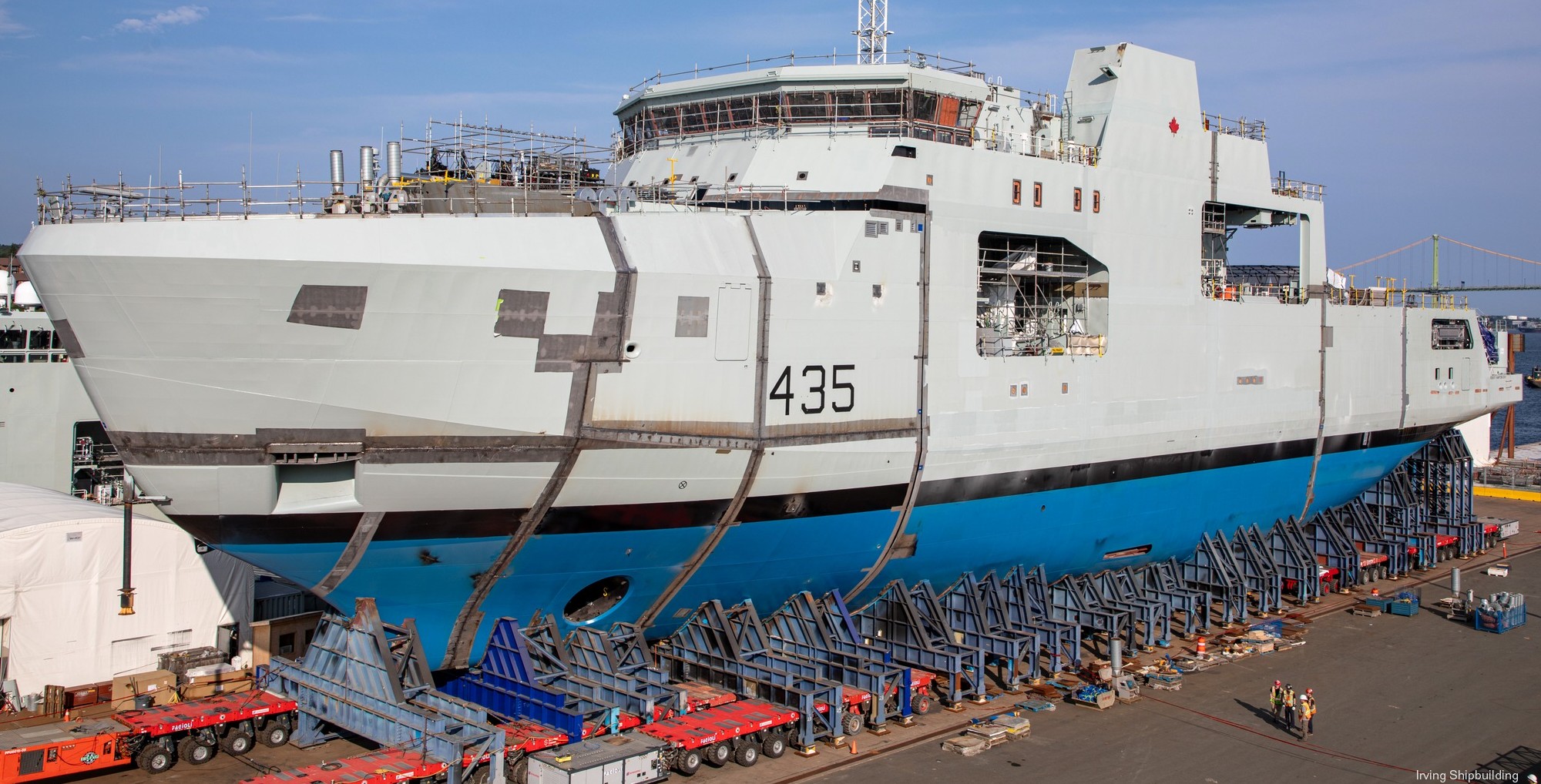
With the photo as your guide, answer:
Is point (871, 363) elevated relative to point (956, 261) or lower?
lower

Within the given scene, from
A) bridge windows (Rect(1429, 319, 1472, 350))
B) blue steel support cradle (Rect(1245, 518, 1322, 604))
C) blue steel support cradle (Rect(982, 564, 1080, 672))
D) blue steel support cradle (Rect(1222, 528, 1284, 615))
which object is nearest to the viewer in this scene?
blue steel support cradle (Rect(982, 564, 1080, 672))

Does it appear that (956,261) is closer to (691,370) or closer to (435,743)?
(691,370)

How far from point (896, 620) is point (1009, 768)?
3.92 metres

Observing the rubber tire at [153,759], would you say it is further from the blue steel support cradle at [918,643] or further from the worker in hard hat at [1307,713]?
the worker in hard hat at [1307,713]

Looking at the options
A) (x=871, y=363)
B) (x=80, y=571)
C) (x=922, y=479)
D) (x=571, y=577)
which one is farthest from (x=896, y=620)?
(x=80, y=571)

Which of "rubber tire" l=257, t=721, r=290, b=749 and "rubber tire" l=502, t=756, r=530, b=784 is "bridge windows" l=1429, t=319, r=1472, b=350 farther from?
"rubber tire" l=257, t=721, r=290, b=749

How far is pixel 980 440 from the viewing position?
21.4 metres

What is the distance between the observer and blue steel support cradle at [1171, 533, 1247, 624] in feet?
86.4

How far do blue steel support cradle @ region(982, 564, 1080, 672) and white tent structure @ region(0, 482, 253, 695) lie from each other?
1404 centimetres

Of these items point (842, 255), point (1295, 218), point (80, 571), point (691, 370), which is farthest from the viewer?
point (1295, 218)

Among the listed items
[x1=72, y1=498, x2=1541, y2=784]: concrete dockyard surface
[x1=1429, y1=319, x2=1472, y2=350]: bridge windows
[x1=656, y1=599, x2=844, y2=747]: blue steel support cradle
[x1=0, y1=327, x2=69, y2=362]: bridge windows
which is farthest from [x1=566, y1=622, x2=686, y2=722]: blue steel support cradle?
[x1=1429, y1=319, x2=1472, y2=350]: bridge windows

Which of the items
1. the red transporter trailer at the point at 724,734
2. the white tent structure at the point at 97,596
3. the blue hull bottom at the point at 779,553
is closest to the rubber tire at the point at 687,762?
the red transporter trailer at the point at 724,734

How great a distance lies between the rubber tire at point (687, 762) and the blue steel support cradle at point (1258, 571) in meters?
14.9

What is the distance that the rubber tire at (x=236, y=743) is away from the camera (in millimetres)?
18594
